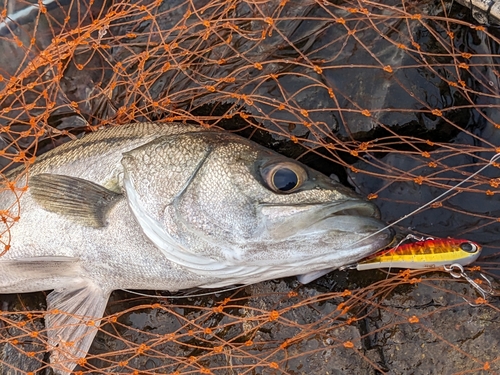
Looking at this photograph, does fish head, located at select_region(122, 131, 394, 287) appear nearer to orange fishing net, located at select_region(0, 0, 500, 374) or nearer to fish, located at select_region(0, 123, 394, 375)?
fish, located at select_region(0, 123, 394, 375)

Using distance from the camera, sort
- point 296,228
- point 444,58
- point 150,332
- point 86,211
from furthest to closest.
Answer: point 150,332 < point 444,58 < point 86,211 < point 296,228

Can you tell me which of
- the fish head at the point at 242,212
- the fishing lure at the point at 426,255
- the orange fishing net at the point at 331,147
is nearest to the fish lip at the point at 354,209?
the fish head at the point at 242,212

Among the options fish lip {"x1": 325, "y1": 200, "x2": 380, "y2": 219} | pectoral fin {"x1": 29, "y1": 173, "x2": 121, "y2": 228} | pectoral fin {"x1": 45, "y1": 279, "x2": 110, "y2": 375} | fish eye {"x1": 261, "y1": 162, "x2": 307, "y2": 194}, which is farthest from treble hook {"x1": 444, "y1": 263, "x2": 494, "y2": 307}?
pectoral fin {"x1": 45, "y1": 279, "x2": 110, "y2": 375}

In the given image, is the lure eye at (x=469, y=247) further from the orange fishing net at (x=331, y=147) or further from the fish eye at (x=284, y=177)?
the fish eye at (x=284, y=177)

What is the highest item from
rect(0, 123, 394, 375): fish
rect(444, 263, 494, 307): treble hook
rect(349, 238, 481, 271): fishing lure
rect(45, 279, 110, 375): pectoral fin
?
rect(0, 123, 394, 375): fish

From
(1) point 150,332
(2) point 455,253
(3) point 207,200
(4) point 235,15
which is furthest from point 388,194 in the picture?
(1) point 150,332

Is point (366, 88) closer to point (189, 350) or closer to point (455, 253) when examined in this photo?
point (455, 253)

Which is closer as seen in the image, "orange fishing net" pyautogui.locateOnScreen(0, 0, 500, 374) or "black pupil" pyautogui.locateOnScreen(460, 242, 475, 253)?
"black pupil" pyautogui.locateOnScreen(460, 242, 475, 253)
